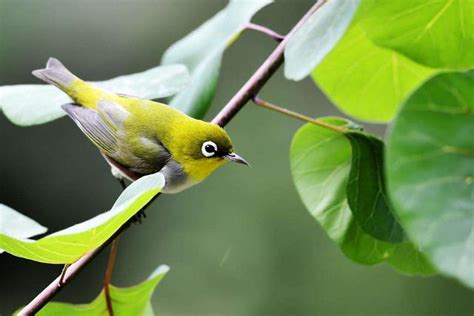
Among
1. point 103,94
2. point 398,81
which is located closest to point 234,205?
point 103,94

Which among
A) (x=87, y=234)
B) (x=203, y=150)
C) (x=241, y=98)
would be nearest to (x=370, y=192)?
(x=241, y=98)

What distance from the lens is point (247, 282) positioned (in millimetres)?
5836

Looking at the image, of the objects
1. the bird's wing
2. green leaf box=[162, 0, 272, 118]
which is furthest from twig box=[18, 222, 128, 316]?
the bird's wing

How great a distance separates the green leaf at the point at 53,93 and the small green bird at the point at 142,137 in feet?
1.01

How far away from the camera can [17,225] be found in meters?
1.73

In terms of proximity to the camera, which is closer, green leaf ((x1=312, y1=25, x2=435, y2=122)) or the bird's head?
green leaf ((x1=312, y1=25, x2=435, y2=122))

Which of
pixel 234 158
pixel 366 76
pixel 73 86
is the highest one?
pixel 73 86

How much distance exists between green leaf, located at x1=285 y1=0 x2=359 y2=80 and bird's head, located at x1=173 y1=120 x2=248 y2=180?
26.2 inches

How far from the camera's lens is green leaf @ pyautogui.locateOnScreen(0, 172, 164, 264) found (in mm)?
1283

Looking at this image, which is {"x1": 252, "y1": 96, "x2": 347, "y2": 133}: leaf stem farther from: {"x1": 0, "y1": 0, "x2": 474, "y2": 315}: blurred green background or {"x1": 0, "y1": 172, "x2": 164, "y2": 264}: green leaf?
{"x1": 0, "y1": 0, "x2": 474, "y2": 315}: blurred green background

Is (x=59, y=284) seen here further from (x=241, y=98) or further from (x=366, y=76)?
(x=366, y=76)

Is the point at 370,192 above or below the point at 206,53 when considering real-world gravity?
below

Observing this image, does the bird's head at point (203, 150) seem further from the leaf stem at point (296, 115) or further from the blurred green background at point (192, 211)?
the blurred green background at point (192, 211)

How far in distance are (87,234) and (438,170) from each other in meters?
0.60
